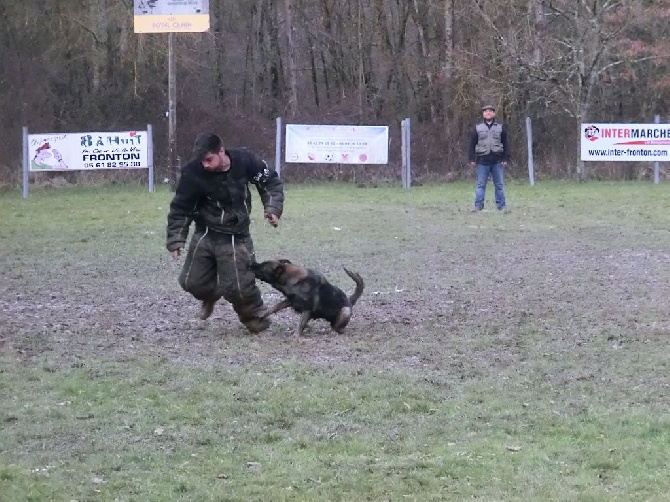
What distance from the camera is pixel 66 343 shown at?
28.0 feet

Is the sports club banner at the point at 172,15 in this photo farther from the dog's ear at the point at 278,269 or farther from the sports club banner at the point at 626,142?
the dog's ear at the point at 278,269

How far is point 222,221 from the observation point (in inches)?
346

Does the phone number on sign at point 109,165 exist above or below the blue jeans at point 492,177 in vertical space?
above

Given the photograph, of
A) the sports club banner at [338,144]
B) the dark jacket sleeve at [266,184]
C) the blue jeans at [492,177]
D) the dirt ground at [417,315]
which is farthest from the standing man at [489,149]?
the dark jacket sleeve at [266,184]

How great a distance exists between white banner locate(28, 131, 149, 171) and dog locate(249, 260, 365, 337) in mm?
17214

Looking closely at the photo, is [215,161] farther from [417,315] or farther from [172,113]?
[172,113]

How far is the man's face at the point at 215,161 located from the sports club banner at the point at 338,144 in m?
18.6

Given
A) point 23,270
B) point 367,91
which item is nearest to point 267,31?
point 367,91

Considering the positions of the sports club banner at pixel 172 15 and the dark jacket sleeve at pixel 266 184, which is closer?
the dark jacket sleeve at pixel 266 184

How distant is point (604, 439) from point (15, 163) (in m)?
26.9

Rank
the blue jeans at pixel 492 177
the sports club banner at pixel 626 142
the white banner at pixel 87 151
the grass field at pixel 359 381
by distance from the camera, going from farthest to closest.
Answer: the sports club banner at pixel 626 142 < the white banner at pixel 87 151 < the blue jeans at pixel 492 177 < the grass field at pixel 359 381

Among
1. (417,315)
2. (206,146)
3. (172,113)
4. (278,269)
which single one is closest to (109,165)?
(172,113)

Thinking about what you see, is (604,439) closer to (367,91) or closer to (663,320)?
(663,320)

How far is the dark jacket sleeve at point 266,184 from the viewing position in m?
8.76
